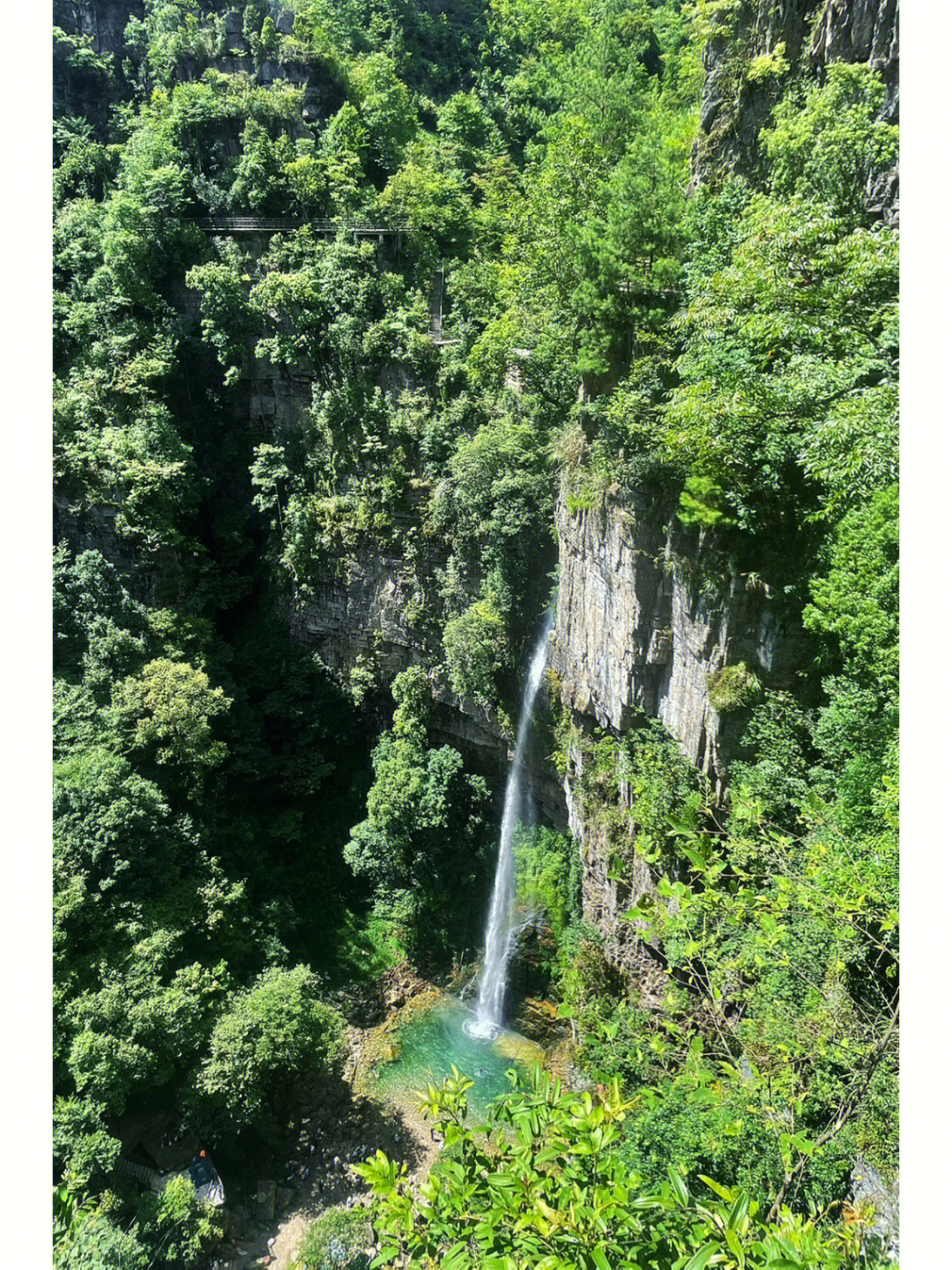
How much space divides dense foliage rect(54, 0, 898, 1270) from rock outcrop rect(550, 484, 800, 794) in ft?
1.47

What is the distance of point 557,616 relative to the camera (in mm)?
19172

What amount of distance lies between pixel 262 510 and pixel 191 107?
534 inches

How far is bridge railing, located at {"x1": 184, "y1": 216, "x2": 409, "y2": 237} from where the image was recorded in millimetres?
23719

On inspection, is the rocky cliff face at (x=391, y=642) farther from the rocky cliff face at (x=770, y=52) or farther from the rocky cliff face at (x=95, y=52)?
the rocky cliff face at (x=95, y=52)

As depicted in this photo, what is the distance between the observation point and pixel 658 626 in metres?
15.1

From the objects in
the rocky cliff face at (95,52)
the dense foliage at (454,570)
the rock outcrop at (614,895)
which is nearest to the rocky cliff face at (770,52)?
the dense foliage at (454,570)

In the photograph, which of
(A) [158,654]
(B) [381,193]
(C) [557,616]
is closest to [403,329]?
(B) [381,193]

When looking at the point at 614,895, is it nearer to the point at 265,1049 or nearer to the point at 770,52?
the point at 265,1049

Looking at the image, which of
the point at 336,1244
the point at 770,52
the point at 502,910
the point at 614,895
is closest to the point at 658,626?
the point at 614,895

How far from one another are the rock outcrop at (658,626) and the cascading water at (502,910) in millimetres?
1902

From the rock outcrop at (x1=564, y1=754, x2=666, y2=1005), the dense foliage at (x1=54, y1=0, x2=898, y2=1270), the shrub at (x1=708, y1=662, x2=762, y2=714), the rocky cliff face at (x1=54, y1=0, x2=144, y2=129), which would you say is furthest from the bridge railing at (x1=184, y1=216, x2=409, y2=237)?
the shrub at (x1=708, y1=662, x2=762, y2=714)

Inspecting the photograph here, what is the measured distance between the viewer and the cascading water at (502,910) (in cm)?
2095

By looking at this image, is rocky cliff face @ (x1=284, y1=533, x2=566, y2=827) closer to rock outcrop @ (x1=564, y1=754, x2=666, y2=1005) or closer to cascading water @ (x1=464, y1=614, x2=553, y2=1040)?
cascading water @ (x1=464, y1=614, x2=553, y2=1040)

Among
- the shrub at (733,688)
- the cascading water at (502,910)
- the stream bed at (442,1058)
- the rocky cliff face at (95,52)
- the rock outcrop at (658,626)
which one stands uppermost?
the rocky cliff face at (95,52)
